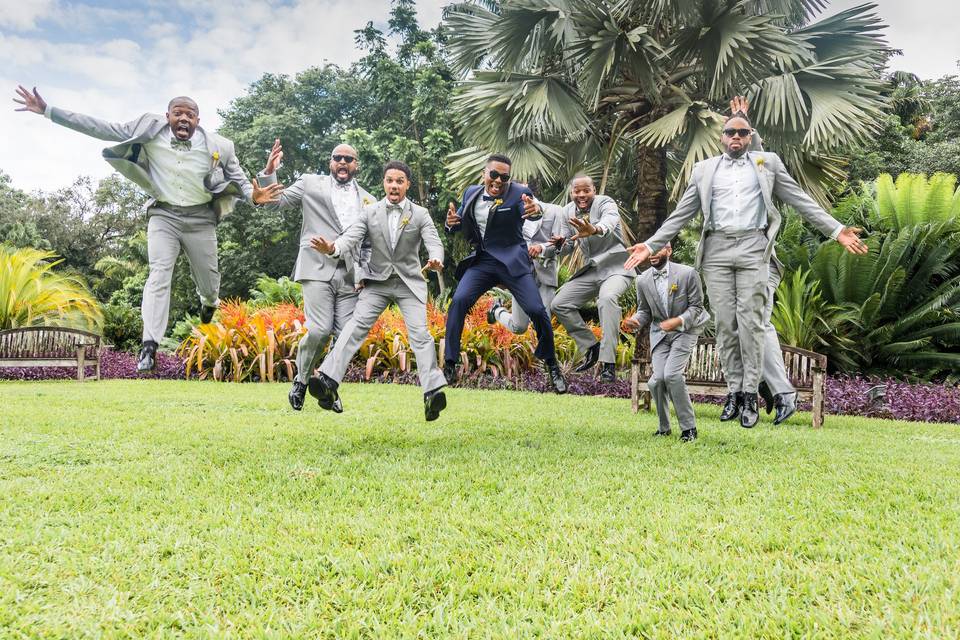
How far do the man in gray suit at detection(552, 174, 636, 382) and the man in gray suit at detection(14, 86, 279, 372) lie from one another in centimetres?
291

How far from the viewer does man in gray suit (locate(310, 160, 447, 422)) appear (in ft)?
18.8

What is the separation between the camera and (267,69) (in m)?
32.6

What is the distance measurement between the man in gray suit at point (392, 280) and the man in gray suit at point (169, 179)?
0.95 meters

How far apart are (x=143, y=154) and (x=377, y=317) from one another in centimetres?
232

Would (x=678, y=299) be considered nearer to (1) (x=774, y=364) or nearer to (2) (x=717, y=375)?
(1) (x=774, y=364)

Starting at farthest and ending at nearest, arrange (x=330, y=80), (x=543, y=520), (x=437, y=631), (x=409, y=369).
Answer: (x=330, y=80)
(x=409, y=369)
(x=543, y=520)
(x=437, y=631)

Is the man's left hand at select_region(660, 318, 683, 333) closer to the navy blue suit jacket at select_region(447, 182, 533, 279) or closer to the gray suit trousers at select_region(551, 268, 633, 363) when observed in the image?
the gray suit trousers at select_region(551, 268, 633, 363)

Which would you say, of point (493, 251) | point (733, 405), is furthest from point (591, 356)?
point (493, 251)

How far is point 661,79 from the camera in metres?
11.1

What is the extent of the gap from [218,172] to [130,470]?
8.27 ft

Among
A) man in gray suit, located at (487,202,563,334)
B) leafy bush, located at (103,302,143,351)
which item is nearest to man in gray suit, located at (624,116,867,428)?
man in gray suit, located at (487,202,563,334)

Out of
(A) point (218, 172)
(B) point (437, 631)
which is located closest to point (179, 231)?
(A) point (218, 172)

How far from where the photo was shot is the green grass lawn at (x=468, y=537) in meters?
2.67

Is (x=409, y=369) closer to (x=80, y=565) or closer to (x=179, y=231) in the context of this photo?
(x=179, y=231)
